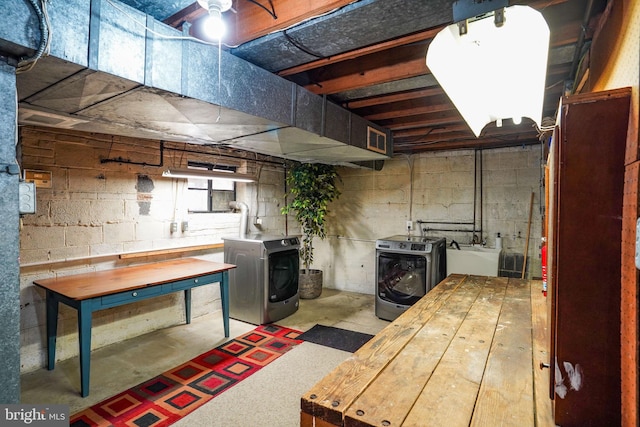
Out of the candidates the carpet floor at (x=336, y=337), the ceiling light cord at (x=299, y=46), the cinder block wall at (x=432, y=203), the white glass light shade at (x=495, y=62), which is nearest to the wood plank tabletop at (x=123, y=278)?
the carpet floor at (x=336, y=337)

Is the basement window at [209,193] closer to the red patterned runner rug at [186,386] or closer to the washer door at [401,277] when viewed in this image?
the red patterned runner rug at [186,386]

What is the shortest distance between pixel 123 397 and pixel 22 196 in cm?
182

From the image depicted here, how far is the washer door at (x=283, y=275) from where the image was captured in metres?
3.80

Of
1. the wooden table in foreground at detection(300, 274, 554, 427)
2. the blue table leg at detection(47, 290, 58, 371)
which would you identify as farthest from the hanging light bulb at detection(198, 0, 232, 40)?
the blue table leg at detection(47, 290, 58, 371)

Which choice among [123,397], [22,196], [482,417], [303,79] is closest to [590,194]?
[482,417]

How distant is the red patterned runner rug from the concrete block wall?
909 mm

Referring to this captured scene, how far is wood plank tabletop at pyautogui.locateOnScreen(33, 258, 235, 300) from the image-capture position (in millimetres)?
2418

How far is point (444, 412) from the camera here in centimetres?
96

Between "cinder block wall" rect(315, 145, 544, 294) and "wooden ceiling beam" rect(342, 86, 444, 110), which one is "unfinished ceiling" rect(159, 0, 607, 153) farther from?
"cinder block wall" rect(315, 145, 544, 294)

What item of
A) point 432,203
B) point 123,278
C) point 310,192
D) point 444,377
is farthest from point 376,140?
point 123,278

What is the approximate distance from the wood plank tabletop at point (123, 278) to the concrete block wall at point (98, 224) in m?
0.16

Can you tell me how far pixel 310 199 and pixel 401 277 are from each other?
1.77 metres

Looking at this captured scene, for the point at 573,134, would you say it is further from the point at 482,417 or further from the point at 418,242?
the point at 418,242

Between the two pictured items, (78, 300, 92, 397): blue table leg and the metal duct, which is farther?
(78, 300, 92, 397): blue table leg
